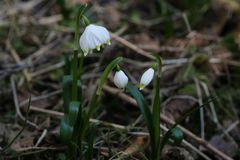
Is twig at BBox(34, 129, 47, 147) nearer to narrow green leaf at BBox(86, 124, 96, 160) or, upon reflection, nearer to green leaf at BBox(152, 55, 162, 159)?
narrow green leaf at BBox(86, 124, 96, 160)

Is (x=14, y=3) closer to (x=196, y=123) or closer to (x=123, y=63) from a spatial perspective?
(x=123, y=63)

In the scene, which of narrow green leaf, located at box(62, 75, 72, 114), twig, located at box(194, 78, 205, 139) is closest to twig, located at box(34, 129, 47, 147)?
narrow green leaf, located at box(62, 75, 72, 114)

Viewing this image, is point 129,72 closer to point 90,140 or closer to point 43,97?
point 43,97

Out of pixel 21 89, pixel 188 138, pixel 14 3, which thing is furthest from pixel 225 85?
pixel 14 3

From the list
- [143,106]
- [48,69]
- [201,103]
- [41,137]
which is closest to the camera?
[143,106]

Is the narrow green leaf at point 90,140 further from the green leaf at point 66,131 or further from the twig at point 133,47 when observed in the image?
the twig at point 133,47

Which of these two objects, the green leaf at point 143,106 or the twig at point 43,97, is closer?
the green leaf at point 143,106

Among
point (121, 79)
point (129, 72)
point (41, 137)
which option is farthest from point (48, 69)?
point (121, 79)

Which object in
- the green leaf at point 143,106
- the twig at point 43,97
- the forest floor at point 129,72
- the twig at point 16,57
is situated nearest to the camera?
the green leaf at point 143,106

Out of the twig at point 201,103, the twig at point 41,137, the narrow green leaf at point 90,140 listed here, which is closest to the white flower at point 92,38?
the narrow green leaf at point 90,140

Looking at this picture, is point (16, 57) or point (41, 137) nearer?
point (41, 137)

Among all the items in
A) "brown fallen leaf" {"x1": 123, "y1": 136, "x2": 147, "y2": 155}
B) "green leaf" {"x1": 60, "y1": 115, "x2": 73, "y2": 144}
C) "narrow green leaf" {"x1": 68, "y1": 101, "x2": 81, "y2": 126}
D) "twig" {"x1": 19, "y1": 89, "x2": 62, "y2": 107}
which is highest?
"narrow green leaf" {"x1": 68, "y1": 101, "x2": 81, "y2": 126}
